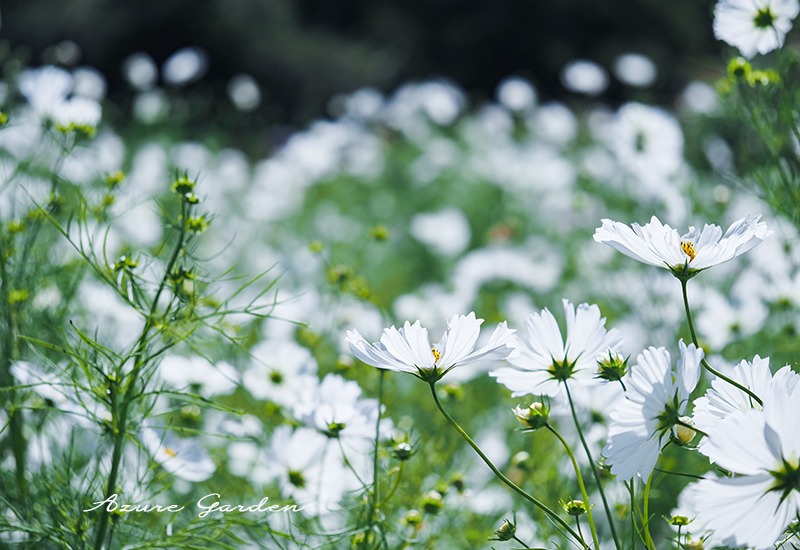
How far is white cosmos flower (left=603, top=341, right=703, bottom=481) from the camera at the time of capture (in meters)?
0.55

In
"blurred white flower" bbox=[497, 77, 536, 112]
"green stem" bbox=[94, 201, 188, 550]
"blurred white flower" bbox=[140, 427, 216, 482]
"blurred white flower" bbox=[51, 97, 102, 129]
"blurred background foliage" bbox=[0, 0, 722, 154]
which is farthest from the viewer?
"blurred background foliage" bbox=[0, 0, 722, 154]

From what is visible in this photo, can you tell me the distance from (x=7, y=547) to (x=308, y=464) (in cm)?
35

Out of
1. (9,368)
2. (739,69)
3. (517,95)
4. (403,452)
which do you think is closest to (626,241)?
(403,452)

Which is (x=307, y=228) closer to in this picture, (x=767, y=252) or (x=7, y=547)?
(x=767, y=252)

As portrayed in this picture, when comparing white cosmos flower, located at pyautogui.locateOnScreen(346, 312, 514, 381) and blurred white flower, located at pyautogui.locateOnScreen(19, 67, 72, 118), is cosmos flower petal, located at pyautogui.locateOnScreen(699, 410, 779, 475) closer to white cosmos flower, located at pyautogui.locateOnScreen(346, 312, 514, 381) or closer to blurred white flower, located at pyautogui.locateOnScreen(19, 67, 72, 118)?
white cosmos flower, located at pyautogui.locateOnScreen(346, 312, 514, 381)

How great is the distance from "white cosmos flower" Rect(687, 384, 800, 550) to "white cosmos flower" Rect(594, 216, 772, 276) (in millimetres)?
136

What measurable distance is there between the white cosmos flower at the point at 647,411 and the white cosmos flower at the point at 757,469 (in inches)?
3.3

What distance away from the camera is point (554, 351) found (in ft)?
2.08

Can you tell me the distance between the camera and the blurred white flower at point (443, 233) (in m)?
2.41

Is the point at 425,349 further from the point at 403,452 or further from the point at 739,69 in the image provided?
the point at 739,69

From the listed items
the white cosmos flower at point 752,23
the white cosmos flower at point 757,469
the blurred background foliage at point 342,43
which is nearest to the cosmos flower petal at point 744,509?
the white cosmos flower at point 757,469

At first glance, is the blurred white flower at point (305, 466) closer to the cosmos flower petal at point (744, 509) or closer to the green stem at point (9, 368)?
the green stem at point (9, 368)

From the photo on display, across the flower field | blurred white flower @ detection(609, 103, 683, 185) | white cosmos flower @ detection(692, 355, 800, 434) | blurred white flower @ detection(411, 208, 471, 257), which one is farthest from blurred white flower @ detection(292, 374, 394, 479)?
blurred white flower @ detection(411, 208, 471, 257)

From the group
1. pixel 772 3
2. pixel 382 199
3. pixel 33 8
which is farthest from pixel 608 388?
pixel 33 8
